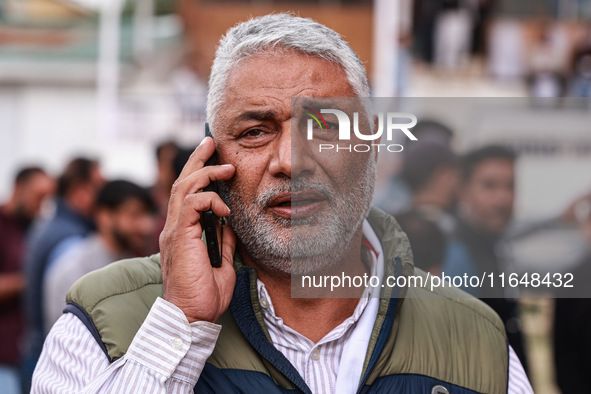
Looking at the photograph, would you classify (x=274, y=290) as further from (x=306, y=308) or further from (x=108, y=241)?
(x=108, y=241)

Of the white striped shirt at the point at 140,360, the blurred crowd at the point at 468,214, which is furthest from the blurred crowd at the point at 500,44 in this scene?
the white striped shirt at the point at 140,360

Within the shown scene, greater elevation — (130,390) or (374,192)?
(374,192)

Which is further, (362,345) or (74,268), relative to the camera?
(74,268)

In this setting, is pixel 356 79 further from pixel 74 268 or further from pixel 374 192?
pixel 74 268

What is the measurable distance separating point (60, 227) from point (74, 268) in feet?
2.64

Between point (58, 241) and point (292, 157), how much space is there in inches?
130

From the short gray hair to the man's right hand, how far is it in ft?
0.47

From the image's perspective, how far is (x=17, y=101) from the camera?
1784cm


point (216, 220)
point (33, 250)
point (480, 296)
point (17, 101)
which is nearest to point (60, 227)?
point (33, 250)

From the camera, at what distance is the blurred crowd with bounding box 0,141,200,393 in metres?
3.95

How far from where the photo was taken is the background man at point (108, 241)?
12.7 ft

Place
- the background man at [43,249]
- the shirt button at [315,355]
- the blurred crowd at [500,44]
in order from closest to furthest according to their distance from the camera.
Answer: the shirt button at [315,355]
the background man at [43,249]
the blurred crowd at [500,44]

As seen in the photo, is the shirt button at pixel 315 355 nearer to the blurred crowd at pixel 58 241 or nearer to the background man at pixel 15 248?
the blurred crowd at pixel 58 241

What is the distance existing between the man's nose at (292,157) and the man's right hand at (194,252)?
0.12 meters
